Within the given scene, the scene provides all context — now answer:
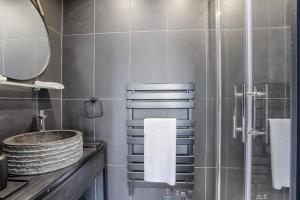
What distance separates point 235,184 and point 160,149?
0.63 metres

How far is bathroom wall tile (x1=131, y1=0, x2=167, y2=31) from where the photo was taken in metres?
1.93

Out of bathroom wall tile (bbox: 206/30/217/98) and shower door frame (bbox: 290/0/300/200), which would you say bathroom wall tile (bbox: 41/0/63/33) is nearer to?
bathroom wall tile (bbox: 206/30/217/98)

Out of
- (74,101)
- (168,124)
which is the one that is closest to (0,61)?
(74,101)

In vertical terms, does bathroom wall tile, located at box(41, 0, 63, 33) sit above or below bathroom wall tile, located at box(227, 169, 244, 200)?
above

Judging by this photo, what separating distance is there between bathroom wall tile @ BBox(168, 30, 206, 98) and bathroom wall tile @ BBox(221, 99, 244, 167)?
0.30 meters

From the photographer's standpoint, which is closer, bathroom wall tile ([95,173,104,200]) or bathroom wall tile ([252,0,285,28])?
bathroom wall tile ([252,0,285,28])

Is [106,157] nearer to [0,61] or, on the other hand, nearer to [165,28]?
[0,61]

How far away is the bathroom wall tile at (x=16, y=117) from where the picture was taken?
1311 millimetres

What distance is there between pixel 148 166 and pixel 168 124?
40 centimetres

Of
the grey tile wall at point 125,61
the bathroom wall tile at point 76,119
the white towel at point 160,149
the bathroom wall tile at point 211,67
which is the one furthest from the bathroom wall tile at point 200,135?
the bathroom wall tile at point 76,119

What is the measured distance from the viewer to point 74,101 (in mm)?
2018

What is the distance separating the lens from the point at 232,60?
1575 mm

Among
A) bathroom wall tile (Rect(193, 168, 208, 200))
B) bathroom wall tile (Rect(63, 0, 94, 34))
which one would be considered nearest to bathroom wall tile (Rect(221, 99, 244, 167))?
bathroom wall tile (Rect(193, 168, 208, 200))

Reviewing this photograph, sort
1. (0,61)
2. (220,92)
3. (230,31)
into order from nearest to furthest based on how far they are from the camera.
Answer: (0,61), (230,31), (220,92)
